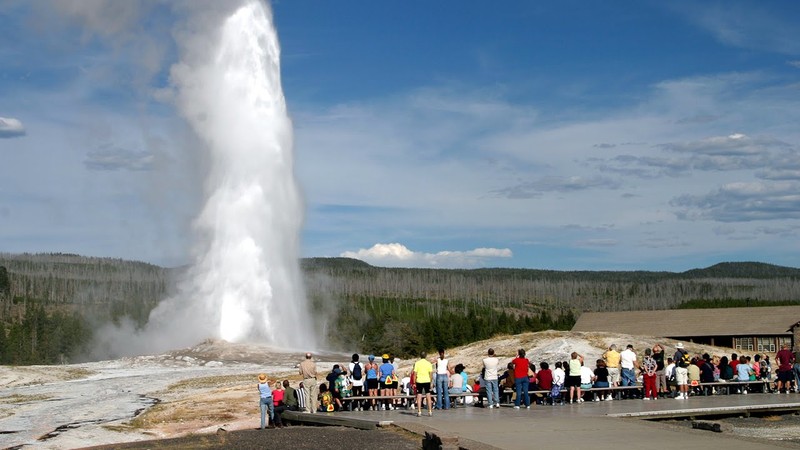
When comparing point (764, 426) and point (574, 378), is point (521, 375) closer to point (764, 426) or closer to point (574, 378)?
point (574, 378)

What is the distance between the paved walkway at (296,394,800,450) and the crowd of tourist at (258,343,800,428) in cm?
58

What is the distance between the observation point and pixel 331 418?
18984mm

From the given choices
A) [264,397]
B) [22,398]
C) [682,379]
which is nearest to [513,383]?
[682,379]

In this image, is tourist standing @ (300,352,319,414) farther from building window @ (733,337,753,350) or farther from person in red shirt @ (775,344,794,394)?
building window @ (733,337,753,350)

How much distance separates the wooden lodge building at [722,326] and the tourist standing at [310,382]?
4803 cm

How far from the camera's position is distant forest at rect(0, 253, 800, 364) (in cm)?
8562

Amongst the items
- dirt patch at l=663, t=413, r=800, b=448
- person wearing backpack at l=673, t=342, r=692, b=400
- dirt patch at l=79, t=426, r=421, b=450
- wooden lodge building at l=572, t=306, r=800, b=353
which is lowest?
dirt patch at l=79, t=426, r=421, b=450

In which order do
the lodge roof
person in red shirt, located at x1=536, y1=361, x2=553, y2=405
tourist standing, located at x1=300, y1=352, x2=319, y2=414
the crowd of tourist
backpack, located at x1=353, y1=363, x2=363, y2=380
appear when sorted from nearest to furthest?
tourist standing, located at x1=300, y1=352, x2=319, y2=414 → the crowd of tourist → backpack, located at x1=353, y1=363, x2=363, y2=380 → person in red shirt, located at x1=536, y1=361, x2=553, y2=405 → the lodge roof

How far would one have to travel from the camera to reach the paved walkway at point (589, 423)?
1411cm

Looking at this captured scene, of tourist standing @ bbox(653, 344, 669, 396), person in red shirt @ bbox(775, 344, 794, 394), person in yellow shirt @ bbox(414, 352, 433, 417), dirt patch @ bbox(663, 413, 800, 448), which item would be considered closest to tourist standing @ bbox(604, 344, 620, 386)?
tourist standing @ bbox(653, 344, 669, 396)

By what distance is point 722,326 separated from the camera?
219ft

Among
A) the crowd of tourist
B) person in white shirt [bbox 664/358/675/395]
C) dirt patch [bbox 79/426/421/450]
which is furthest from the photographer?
person in white shirt [bbox 664/358/675/395]

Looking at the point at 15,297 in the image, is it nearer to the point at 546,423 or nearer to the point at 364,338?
the point at 364,338

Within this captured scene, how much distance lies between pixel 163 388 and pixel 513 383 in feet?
61.8
